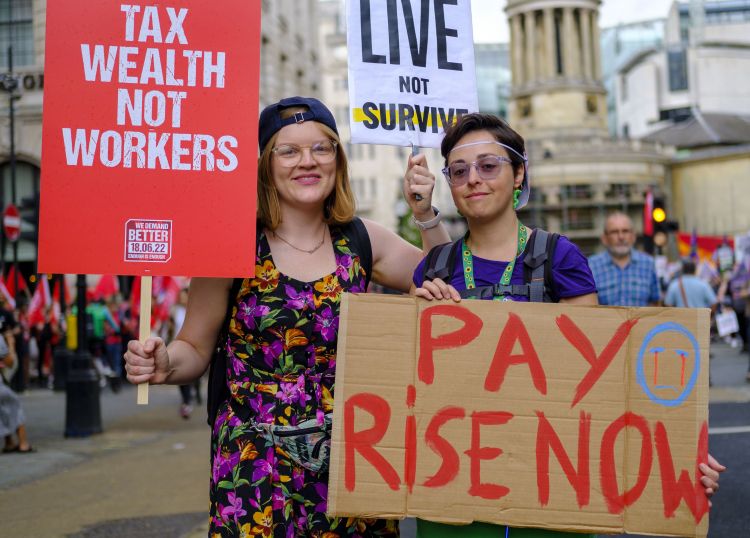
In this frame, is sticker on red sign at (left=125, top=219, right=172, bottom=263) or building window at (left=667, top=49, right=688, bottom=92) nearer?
sticker on red sign at (left=125, top=219, right=172, bottom=263)

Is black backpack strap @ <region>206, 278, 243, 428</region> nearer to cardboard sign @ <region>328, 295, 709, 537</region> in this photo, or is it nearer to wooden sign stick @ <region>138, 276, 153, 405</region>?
wooden sign stick @ <region>138, 276, 153, 405</region>

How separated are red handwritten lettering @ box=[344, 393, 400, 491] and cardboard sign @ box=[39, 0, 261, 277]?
2.01 feet

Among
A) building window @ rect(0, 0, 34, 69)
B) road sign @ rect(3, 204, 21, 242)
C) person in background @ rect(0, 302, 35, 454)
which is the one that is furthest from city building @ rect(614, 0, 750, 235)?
person in background @ rect(0, 302, 35, 454)

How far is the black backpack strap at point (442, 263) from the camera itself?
10.6ft

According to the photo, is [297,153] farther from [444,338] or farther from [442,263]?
[444,338]

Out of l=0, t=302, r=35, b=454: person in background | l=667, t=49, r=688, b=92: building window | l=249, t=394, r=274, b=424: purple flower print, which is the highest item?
l=667, t=49, r=688, b=92: building window

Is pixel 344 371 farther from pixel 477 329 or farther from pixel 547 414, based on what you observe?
pixel 547 414

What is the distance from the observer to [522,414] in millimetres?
3031

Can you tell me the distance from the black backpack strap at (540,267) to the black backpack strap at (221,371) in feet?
3.29

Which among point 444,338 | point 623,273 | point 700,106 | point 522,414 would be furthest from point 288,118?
point 700,106

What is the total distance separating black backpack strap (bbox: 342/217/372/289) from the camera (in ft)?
11.7

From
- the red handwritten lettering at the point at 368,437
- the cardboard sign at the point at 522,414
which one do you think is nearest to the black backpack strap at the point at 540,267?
the cardboard sign at the point at 522,414

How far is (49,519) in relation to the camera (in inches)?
279

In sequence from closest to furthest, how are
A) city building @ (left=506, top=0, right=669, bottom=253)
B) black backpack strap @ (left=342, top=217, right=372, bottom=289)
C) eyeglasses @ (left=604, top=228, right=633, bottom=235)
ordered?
black backpack strap @ (left=342, top=217, right=372, bottom=289) → eyeglasses @ (left=604, top=228, right=633, bottom=235) → city building @ (left=506, top=0, right=669, bottom=253)
